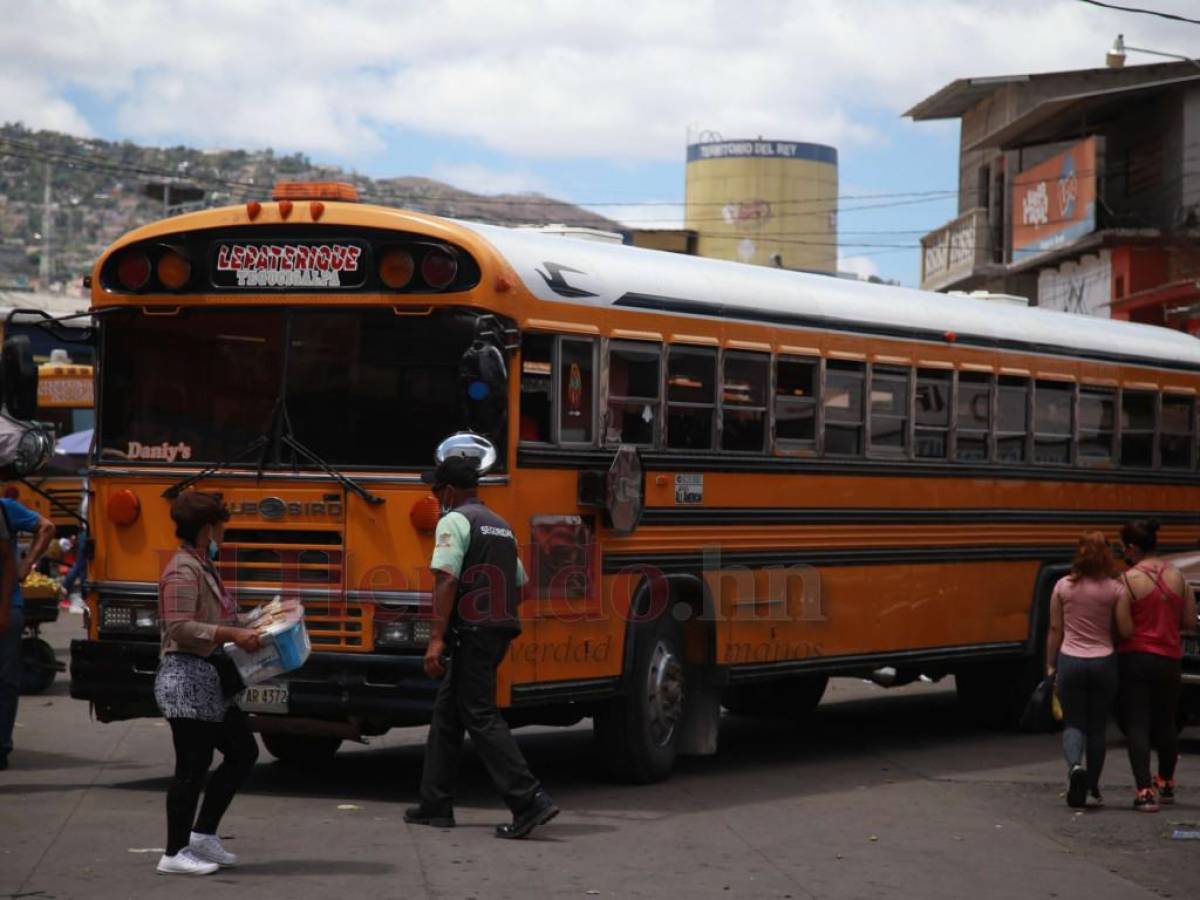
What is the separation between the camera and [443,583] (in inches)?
395

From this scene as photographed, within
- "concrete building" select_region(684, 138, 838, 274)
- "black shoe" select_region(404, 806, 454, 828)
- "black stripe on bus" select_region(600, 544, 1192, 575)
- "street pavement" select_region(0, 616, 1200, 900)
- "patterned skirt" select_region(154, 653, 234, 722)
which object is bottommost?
"street pavement" select_region(0, 616, 1200, 900)

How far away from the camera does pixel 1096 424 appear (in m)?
16.9

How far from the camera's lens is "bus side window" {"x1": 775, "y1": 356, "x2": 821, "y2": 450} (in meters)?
13.4

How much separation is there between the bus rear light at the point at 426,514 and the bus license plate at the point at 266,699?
1078mm

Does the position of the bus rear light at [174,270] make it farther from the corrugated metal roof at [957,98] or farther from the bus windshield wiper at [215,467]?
the corrugated metal roof at [957,98]

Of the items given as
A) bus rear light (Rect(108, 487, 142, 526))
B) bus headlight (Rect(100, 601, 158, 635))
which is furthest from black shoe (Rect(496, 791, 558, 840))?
bus rear light (Rect(108, 487, 142, 526))

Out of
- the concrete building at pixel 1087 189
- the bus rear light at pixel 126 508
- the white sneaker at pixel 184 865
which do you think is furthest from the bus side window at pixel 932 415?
the concrete building at pixel 1087 189

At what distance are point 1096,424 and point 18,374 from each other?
887cm

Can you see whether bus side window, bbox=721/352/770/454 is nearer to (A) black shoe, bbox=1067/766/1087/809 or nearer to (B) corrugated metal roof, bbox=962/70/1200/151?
(A) black shoe, bbox=1067/766/1087/809

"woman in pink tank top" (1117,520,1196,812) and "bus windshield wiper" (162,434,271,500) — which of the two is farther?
"woman in pink tank top" (1117,520,1196,812)

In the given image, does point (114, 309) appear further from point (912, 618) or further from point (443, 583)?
point (912, 618)

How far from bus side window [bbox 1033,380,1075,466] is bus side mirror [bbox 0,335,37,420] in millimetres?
7805

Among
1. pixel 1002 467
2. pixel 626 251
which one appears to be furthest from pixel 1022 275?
pixel 626 251

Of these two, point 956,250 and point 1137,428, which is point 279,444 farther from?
Result: point 956,250
